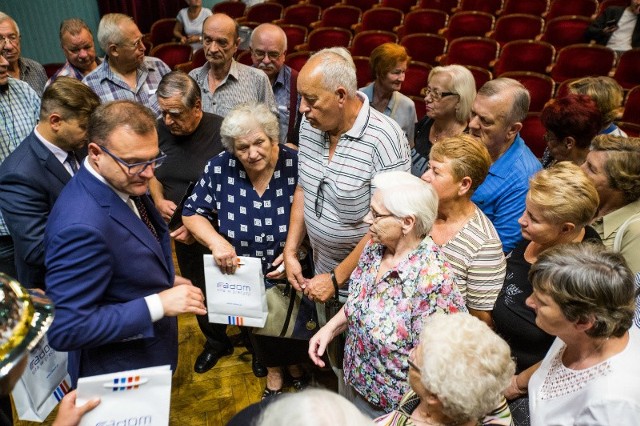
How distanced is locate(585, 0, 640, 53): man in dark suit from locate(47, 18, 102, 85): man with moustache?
482 cm

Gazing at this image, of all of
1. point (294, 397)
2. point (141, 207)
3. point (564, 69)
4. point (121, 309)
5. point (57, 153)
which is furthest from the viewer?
point (564, 69)

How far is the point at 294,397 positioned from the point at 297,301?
3.96 ft

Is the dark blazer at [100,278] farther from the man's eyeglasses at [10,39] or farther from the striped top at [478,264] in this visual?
the man's eyeglasses at [10,39]

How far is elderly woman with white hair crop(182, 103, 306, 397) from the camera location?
7.23 feet

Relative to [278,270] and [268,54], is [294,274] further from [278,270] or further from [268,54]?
[268,54]

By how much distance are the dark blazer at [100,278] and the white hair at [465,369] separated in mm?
905

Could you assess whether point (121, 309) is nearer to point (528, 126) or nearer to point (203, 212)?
point (203, 212)

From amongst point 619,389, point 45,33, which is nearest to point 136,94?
point 619,389

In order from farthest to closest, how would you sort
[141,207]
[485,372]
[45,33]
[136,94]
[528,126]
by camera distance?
[45,33]
[528,126]
[136,94]
[141,207]
[485,372]

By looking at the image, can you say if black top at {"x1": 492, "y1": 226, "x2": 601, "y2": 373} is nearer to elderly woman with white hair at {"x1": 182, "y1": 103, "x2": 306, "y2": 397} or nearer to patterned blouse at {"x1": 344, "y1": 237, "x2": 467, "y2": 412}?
patterned blouse at {"x1": 344, "y1": 237, "x2": 467, "y2": 412}

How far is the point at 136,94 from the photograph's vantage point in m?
3.37

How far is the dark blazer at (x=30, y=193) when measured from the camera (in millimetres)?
A: 2039

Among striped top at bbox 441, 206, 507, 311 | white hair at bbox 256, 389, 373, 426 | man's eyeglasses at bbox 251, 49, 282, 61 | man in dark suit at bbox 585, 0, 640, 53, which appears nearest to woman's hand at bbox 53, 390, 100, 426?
white hair at bbox 256, 389, 373, 426

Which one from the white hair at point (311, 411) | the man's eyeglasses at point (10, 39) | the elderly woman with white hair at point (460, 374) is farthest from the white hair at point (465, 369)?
the man's eyeglasses at point (10, 39)
